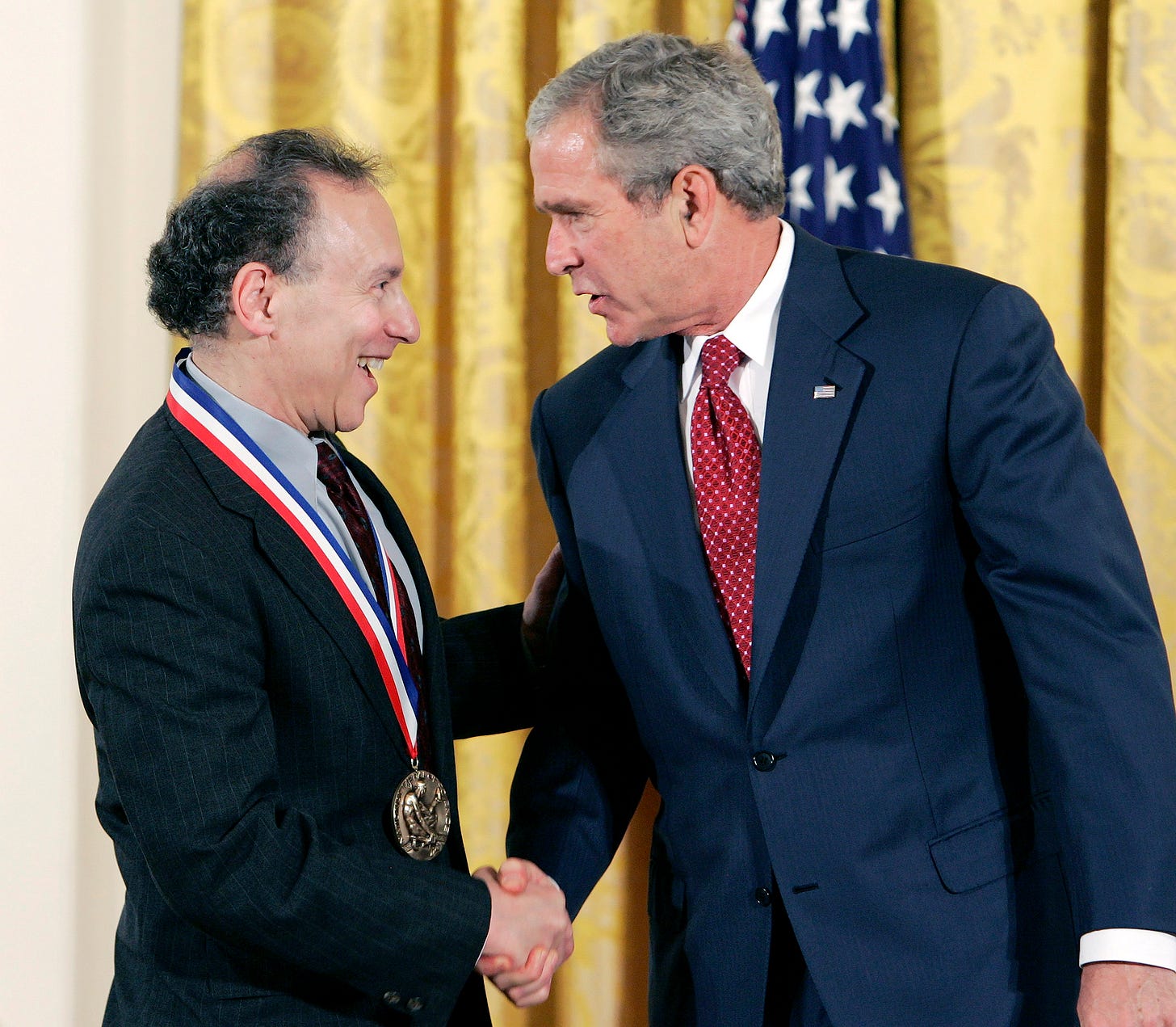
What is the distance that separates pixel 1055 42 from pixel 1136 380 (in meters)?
0.63

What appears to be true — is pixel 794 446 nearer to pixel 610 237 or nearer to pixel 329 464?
pixel 610 237

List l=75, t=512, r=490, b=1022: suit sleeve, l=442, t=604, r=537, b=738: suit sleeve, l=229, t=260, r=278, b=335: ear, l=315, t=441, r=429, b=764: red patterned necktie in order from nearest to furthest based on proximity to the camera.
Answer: l=75, t=512, r=490, b=1022: suit sleeve, l=229, t=260, r=278, b=335: ear, l=315, t=441, r=429, b=764: red patterned necktie, l=442, t=604, r=537, b=738: suit sleeve

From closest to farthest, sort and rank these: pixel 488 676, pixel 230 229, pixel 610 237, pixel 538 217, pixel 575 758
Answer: pixel 230 229
pixel 610 237
pixel 575 758
pixel 488 676
pixel 538 217

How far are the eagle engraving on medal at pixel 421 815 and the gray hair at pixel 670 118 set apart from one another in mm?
832

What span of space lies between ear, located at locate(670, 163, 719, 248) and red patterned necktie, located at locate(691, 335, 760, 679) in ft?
0.50

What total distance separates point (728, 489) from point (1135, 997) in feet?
2.52

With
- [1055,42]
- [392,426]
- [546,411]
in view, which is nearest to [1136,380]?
[1055,42]

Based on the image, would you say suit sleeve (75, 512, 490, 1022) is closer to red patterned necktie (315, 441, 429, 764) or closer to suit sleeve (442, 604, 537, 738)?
red patterned necktie (315, 441, 429, 764)

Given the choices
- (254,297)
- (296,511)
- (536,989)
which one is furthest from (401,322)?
(536,989)

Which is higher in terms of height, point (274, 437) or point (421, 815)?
point (274, 437)

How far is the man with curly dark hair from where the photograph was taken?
1.44 meters

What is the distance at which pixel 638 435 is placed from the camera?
6.21ft

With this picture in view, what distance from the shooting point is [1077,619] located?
5.06 ft

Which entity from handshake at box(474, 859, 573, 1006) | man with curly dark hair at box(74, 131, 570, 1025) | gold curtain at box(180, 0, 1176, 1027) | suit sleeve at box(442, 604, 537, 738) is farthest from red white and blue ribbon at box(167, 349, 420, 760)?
gold curtain at box(180, 0, 1176, 1027)
